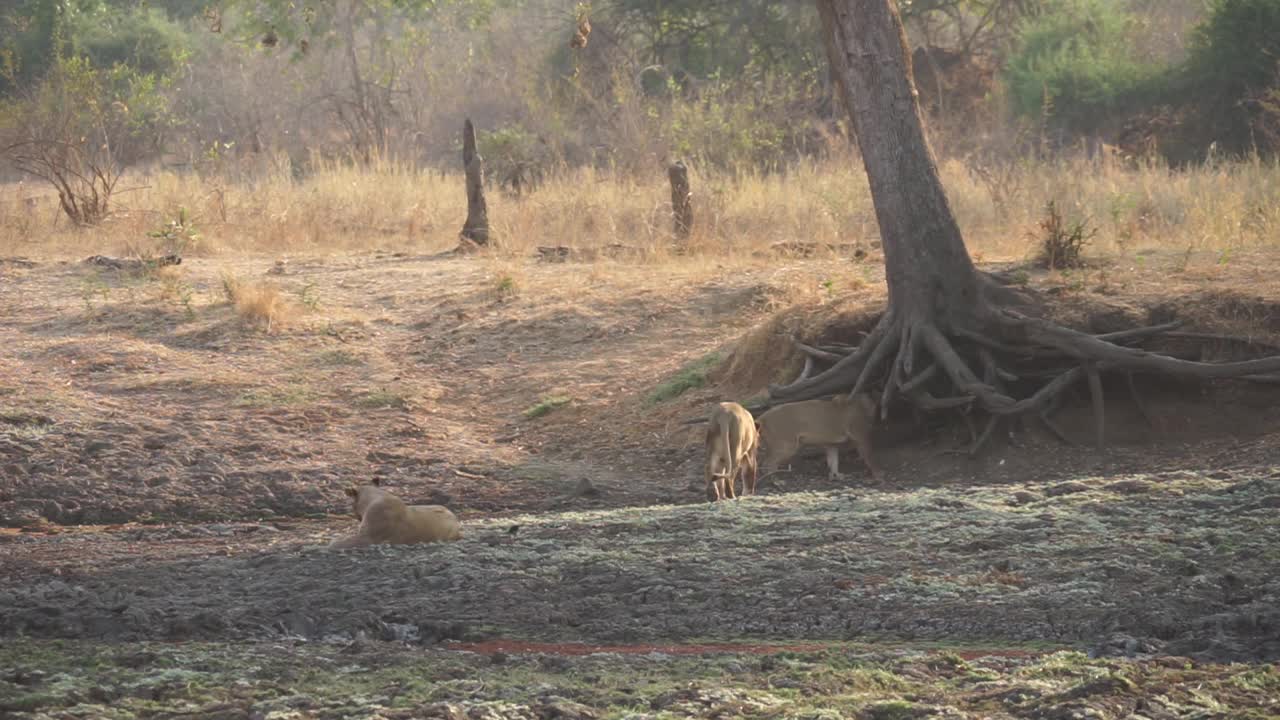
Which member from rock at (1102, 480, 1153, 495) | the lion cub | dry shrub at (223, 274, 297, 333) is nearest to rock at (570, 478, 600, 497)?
the lion cub

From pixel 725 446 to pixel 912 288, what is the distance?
204 centimetres

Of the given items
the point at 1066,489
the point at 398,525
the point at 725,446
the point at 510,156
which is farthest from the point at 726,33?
the point at 398,525

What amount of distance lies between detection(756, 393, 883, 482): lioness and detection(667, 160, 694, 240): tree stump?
19.7 ft

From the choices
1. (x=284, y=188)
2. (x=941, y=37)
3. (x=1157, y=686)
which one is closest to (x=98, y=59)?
(x=284, y=188)

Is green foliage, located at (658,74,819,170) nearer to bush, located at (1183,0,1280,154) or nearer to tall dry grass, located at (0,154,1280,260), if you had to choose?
tall dry grass, located at (0,154,1280,260)

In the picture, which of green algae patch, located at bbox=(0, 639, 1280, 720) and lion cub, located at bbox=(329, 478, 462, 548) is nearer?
green algae patch, located at bbox=(0, 639, 1280, 720)

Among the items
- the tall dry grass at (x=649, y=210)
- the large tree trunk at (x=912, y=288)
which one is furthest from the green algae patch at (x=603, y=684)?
the tall dry grass at (x=649, y=210)

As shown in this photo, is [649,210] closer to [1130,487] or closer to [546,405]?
[546,405]

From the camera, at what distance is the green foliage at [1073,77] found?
2247cm

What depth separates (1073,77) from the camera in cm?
2286

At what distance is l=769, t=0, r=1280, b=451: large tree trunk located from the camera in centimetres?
916

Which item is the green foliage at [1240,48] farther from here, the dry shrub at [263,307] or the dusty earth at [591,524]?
the dry shrub at [263,307]

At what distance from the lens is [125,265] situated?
14477 mm

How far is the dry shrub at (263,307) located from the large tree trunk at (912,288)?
4.52 metres
